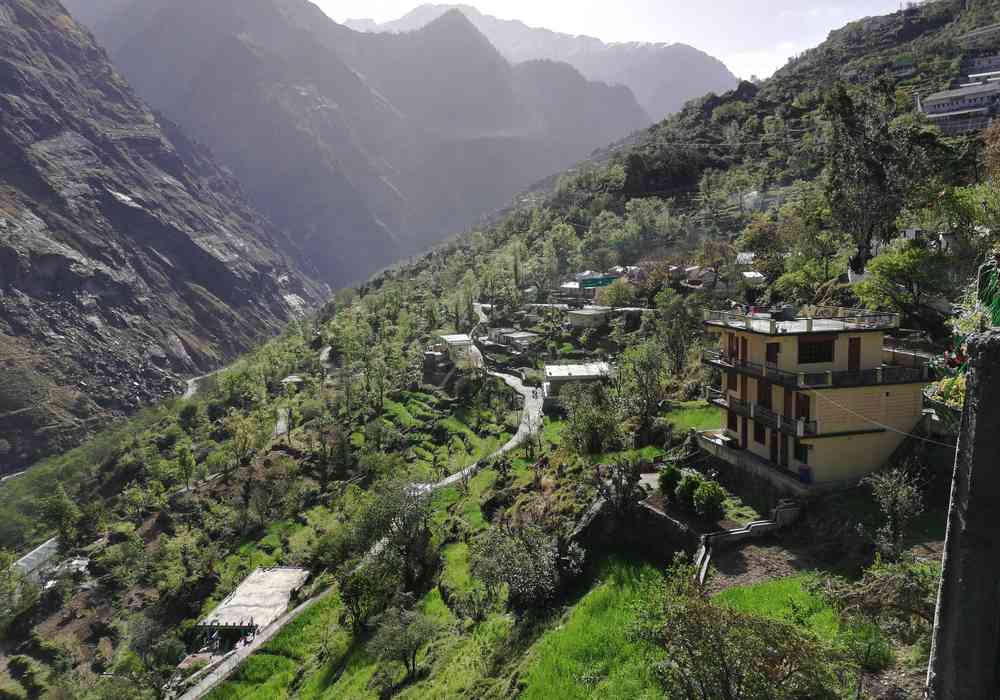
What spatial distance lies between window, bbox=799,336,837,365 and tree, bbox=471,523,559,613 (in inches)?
521

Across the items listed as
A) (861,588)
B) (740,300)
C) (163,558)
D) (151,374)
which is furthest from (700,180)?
(151,374)

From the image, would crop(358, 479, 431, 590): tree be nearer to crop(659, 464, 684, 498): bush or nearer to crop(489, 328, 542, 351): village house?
crop(659, 464, 684, 498): bush

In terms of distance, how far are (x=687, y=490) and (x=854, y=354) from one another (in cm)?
920

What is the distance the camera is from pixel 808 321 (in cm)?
2575

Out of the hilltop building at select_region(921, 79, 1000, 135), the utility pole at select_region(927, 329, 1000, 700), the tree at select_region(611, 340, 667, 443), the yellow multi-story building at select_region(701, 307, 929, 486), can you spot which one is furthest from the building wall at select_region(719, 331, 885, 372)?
the hilltop building at select_region(921, 79, 1000, 135)

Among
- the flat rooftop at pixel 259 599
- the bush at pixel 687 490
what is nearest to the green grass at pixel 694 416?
the bush at pixel 687 490

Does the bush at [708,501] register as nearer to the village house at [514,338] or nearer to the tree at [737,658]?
the tree at [737,658]

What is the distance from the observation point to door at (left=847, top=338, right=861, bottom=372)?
25375 mm

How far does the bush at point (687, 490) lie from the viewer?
24.2 meters

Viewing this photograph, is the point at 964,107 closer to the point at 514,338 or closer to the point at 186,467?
the point at 514,338

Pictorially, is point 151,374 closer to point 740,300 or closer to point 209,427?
point 209,427

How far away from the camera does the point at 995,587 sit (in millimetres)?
5543

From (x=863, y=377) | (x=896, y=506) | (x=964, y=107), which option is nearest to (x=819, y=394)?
(x=863, y=377)

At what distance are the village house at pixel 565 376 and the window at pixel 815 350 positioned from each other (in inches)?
Answer: 1210
